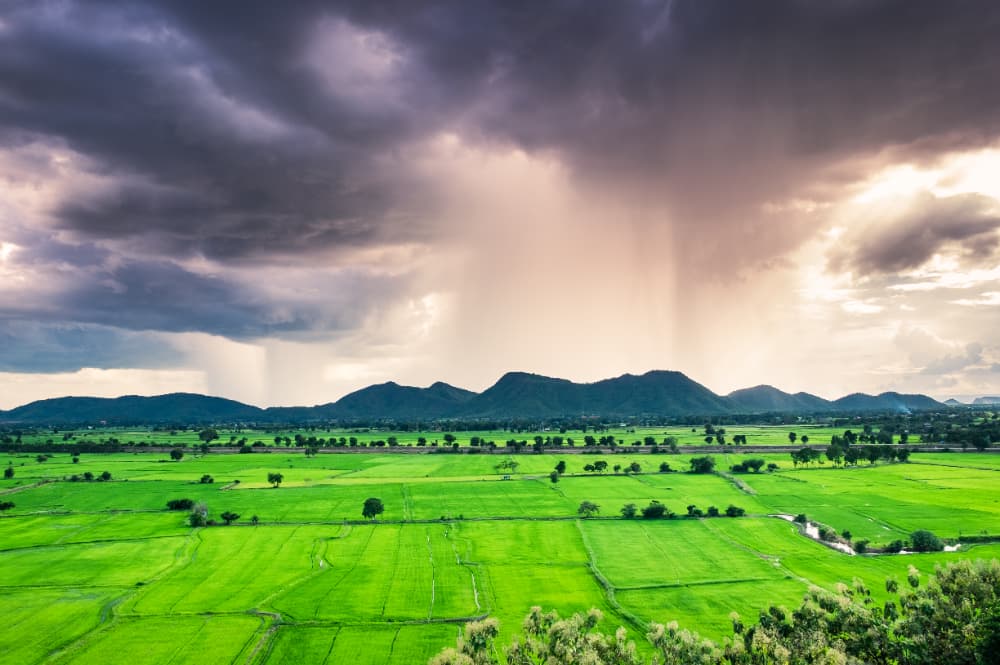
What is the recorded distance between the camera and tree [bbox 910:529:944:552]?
102000 mm

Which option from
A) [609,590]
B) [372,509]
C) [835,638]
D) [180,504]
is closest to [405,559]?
[372,509]

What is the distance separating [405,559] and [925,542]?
88405 millimetres

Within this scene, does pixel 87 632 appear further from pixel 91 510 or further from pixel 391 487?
Answer: pixel 391 487

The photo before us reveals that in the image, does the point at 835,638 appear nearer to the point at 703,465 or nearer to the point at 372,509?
the point at 372,509

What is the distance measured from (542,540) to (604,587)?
26187 millimetres

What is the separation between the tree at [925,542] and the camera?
102 m

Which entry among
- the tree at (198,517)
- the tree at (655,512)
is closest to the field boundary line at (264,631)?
the tree at (198,517)

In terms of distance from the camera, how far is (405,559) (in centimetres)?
10100

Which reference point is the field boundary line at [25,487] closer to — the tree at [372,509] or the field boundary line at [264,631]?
the tree at [372,509]

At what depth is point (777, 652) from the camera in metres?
49.2

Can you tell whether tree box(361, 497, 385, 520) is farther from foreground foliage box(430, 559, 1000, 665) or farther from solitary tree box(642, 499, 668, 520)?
foreground foliage box(430, 559, 1000, 665)

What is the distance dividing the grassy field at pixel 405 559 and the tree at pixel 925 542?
11.8 feet

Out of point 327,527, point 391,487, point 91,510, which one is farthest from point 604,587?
point 91,510

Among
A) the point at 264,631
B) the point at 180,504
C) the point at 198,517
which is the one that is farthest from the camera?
the point at 180,504
